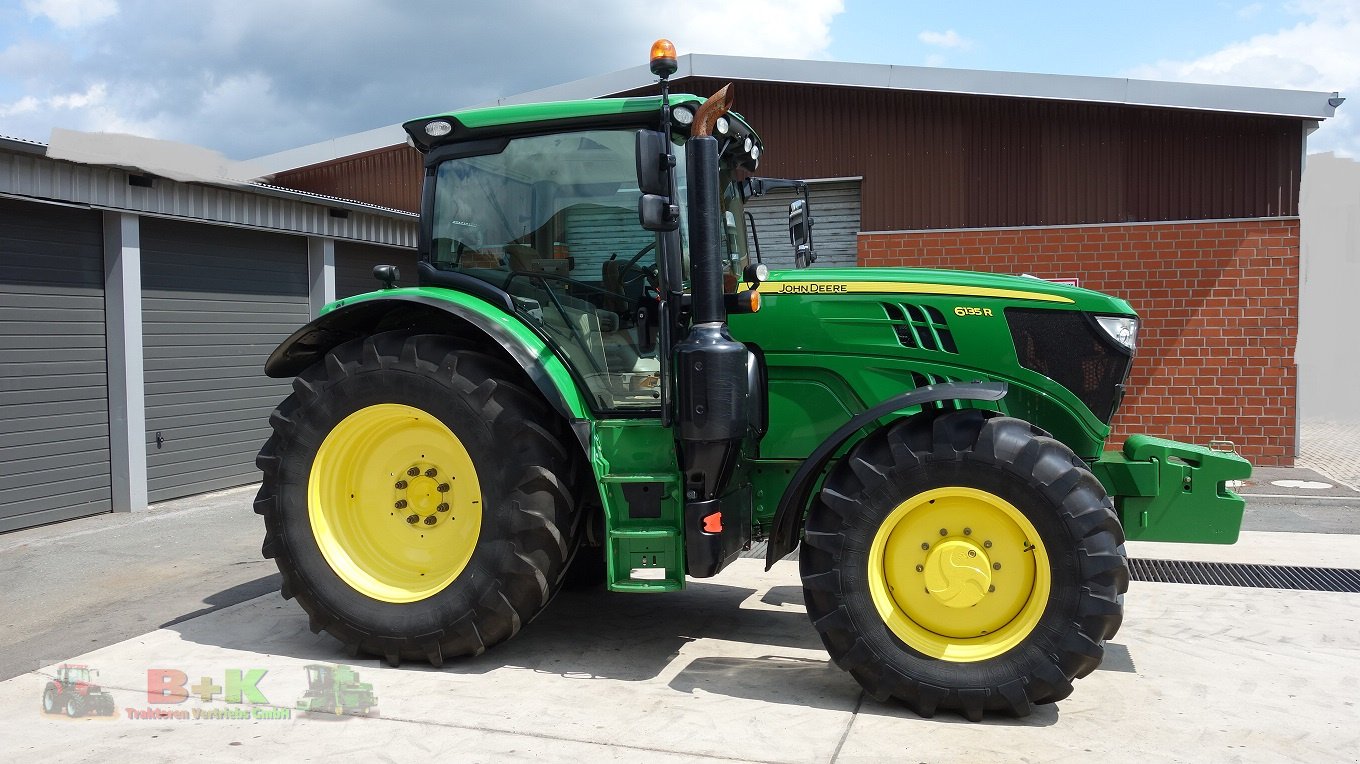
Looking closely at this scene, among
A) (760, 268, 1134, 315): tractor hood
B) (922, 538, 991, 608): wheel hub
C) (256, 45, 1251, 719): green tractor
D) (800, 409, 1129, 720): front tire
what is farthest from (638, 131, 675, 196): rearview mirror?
(922, 538, 991, 608): wheel hub

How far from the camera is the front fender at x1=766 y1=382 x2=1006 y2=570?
4023 mm

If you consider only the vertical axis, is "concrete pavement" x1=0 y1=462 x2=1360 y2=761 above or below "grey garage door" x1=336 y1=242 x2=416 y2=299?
below

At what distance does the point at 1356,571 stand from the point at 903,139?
6.72 meters

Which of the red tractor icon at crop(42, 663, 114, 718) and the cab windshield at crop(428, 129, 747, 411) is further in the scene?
the cab windshield at crop(428, 129, 747, 411)

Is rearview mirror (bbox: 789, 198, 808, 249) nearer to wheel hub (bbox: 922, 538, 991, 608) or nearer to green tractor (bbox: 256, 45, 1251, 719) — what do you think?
green tractor (bbox: 256, 45, 1251, 719)

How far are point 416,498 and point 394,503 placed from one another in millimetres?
118

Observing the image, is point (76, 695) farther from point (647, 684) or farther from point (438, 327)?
point (647, 684)

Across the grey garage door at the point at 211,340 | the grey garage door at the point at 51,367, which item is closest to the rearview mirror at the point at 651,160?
the grey garage door at the point at 51,367

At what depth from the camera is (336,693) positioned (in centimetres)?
422

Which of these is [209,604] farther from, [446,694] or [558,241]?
[558,241]

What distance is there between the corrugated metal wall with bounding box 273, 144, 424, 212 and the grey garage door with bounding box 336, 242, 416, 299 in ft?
3.85

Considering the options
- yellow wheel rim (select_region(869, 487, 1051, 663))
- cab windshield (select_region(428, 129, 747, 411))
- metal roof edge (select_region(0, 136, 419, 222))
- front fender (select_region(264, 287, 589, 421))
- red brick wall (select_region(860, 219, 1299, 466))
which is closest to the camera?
yellow wheel rim (select_region(869, 487, 1051, 663))

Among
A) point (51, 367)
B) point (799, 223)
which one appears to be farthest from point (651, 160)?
Answer: point (51, 367)

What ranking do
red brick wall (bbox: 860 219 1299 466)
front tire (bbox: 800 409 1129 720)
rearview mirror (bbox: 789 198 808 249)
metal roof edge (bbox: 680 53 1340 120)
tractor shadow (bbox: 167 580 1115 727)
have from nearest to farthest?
front tire (bbox: 800 409 1129 720)
tractor shadow (bbox: 167 580 1115 727)
rearview mirror (bbox: 789 198 808 249)
metal roof edge (bbox: 680 53 1340 120)
red brick wall (bbox: 860 219 1299 466)
